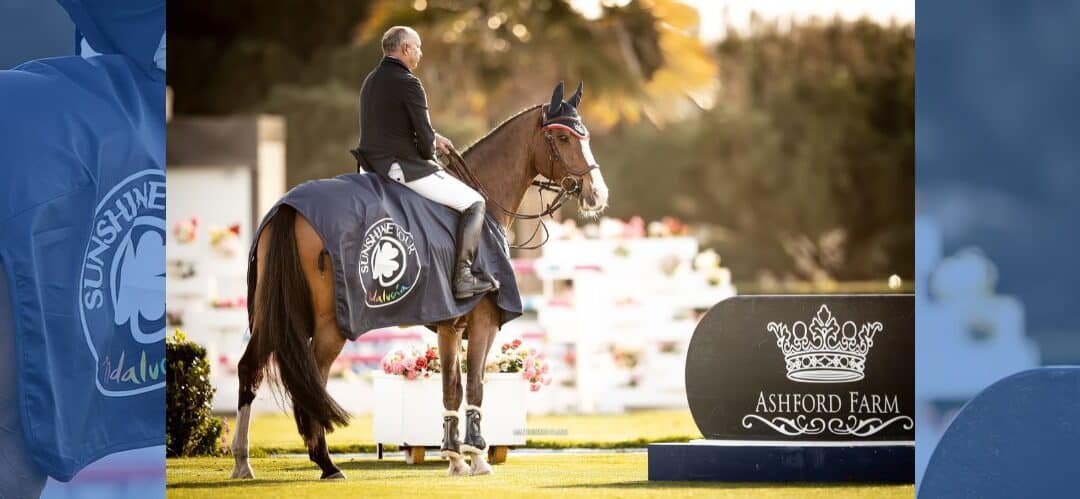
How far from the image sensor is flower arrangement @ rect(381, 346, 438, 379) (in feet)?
26.7

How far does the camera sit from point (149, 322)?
561 cm

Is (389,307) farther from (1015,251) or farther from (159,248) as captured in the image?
(1015,251)

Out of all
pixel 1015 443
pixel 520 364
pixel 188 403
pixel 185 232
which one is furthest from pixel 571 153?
pixel 185 232

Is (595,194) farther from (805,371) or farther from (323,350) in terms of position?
(323,350)

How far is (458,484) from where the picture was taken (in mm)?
6680

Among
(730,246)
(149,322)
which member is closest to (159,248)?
(149,322)

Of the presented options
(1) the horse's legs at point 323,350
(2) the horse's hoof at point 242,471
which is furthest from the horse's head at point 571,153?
(2) the horse's hoof at point 242,471

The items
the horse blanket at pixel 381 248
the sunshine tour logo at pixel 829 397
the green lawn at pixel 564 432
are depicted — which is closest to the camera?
the horse blanket at pixel 381 248

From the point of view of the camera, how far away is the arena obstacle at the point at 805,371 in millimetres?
7164

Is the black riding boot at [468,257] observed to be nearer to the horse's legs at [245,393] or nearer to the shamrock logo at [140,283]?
the horse's legs at [245,393]

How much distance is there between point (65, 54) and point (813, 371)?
11.2ft

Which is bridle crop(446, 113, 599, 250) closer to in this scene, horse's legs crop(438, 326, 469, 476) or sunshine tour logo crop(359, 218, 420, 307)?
horse's legs crop(438, 326, 469, 476)

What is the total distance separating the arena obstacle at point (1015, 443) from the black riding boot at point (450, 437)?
252 cm

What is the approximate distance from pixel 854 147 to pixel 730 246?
9.58 ft
